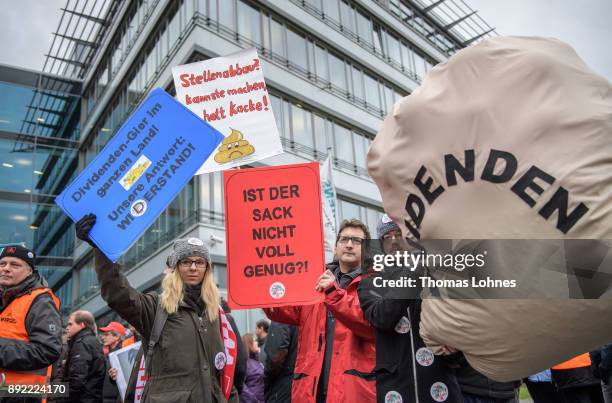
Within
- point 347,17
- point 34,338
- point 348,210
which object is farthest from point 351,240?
point 347,17

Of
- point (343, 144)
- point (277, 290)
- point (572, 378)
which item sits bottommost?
point (572, 378)

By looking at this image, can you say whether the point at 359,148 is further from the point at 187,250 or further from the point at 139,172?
the point at 139,172

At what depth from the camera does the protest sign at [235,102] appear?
441 centimetres

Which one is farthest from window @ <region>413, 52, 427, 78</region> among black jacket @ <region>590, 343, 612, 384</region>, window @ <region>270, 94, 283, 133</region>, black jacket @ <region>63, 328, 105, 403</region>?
black jacket @ <region>63, 328, 105, 403</region>

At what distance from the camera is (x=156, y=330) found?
329 cm

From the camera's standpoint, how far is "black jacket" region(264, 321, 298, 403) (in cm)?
443

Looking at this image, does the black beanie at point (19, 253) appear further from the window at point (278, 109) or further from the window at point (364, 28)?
the window at point (364, 28)

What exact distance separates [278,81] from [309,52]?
267 centimetres

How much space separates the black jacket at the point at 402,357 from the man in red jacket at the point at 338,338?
92mm

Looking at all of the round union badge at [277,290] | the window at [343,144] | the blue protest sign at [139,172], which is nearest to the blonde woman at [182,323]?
the blue protest sign at [139,172]

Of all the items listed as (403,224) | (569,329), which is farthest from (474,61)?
(569,329)

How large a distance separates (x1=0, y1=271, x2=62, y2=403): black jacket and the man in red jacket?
1398 millimetres

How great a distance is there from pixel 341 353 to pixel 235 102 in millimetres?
2433

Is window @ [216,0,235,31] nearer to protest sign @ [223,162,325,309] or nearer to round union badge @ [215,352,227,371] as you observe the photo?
protest sign @ [223,162,325,309]
